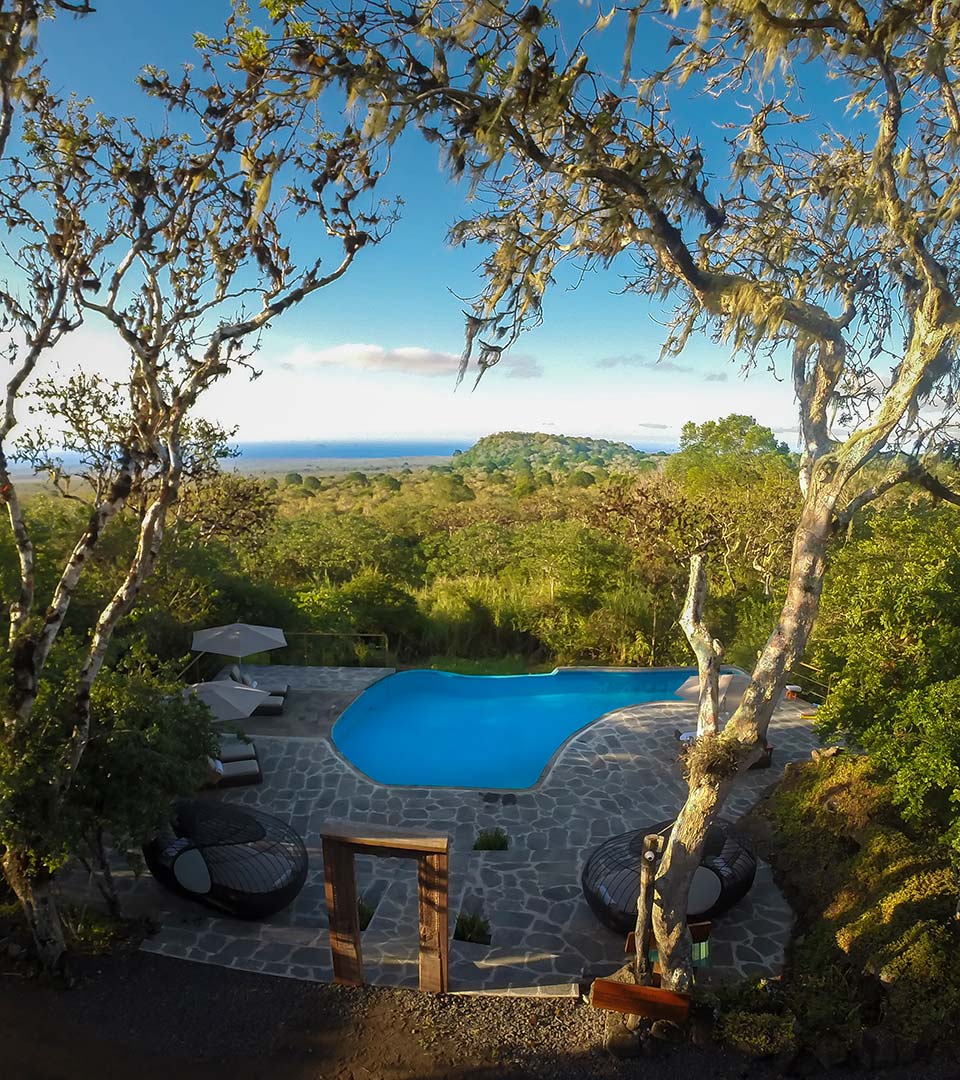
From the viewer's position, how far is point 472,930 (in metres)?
→ 7.19

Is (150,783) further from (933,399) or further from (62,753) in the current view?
(933,399)

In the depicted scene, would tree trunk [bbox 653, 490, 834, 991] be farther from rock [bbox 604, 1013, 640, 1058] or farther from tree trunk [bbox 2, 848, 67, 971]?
tree trunk [bbox 2, 848, 67, 971]

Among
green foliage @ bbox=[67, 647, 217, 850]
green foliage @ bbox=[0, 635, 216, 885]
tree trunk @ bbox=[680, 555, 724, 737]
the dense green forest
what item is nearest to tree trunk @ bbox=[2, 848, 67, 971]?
green foliage @ bbox=[0, 635, 216, 885]

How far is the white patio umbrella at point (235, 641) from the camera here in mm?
12297

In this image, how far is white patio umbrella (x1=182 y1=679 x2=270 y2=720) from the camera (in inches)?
404

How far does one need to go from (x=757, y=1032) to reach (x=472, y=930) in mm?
2807

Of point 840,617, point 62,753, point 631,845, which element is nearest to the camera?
point 62,753

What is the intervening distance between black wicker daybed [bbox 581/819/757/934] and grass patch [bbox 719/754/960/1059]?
2.55 feet

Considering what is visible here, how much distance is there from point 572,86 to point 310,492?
61.6 meters

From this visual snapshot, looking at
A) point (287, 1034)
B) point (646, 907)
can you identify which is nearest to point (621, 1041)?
point (646, 907)

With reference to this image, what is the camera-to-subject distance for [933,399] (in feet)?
17.7

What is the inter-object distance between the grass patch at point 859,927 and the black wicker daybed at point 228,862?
4351mm

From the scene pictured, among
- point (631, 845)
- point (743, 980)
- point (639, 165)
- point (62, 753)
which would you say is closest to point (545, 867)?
point (631, 845)

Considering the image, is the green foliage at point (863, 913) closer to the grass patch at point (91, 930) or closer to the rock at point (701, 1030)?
the rock at point (701, 1030)
